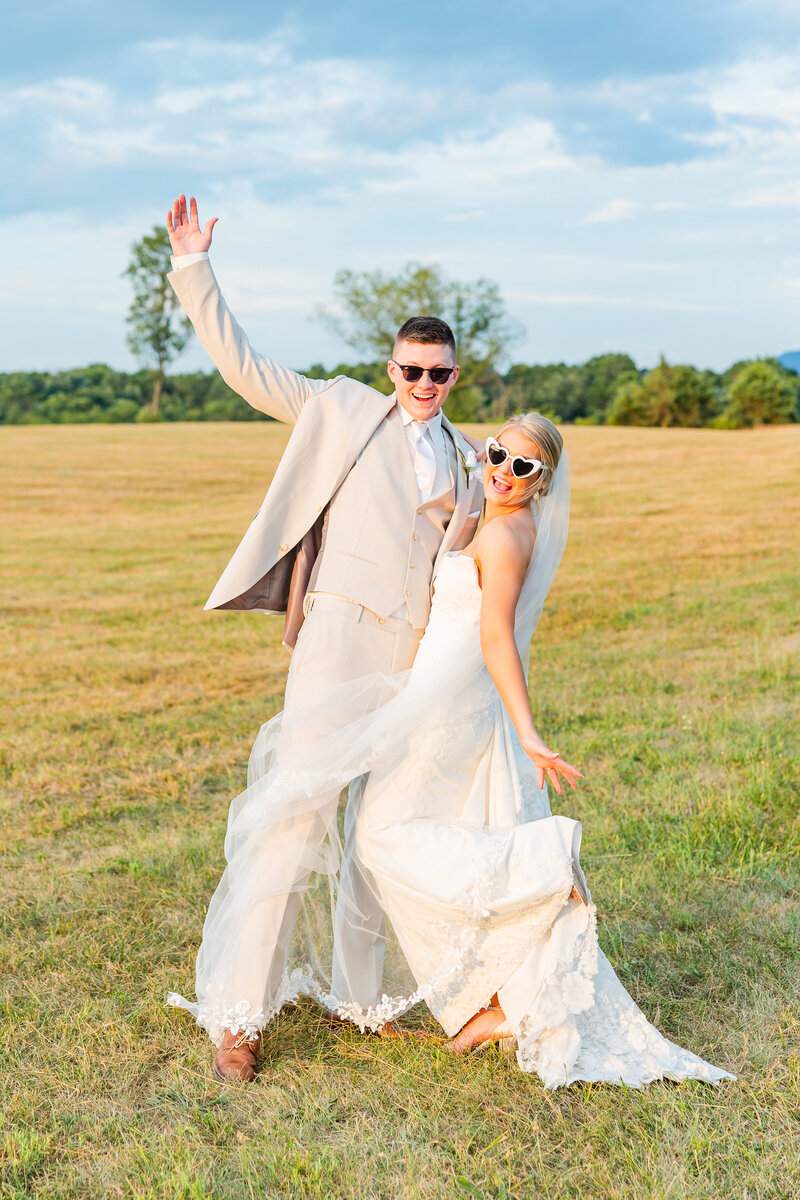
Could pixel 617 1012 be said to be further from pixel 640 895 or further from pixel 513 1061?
pixel 640 895

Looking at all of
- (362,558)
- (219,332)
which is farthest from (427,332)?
(362,558)

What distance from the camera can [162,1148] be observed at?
3264 millimetres

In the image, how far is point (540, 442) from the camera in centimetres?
359

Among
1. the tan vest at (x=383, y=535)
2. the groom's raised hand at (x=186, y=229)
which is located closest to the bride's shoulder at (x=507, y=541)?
the tan vest at (x=383, y=535)

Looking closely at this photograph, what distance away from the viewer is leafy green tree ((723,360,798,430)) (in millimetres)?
50388

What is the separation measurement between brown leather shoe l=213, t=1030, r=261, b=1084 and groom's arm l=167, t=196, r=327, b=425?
2.28m

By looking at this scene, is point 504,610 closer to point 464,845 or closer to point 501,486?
point 501,486

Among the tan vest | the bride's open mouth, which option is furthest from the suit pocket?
the bride's open mouth

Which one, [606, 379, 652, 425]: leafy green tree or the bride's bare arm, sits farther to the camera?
[606, 379, 652, 425]: leafy green tree

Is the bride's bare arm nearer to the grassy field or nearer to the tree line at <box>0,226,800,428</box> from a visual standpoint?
the grassy field

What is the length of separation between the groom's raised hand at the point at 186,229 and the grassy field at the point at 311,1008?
2.89 meters

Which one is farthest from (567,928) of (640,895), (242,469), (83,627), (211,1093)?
(242,469)

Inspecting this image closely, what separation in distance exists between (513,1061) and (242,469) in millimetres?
29589

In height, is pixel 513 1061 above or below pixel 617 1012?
below
